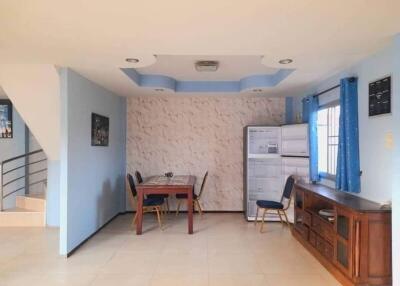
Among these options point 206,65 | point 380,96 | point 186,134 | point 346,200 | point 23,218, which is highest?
point 206,65

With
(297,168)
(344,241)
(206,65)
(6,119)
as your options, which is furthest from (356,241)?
(6,119)

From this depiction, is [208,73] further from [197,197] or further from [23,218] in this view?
[23,218]

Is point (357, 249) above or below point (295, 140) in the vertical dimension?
below

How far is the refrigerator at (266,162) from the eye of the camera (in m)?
5.20

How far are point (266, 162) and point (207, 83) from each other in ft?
6.03

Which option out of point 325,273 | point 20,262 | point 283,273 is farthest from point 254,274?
point 20,262

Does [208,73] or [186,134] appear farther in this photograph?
[186,134]

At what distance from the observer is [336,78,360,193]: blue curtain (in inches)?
128

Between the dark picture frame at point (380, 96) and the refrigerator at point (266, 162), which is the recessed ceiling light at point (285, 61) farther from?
the refrigerator at point (266, 162)

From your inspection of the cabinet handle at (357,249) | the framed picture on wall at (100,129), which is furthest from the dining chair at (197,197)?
the cabinet handle at (357,249)

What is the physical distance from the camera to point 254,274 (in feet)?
10.3

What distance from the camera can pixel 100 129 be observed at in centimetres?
465

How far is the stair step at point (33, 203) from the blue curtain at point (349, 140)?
4808 mm

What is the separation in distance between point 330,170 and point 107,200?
12.1 feet
